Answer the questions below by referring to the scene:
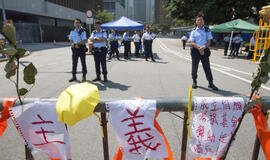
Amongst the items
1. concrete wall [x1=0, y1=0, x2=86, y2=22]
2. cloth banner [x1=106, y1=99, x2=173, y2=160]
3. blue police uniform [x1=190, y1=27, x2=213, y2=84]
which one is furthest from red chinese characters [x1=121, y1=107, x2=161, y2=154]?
concrete wall [x1=0, y1=0, x2=86, y2=22]

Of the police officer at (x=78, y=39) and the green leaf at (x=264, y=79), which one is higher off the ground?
the police officer at (x=78, y=39)

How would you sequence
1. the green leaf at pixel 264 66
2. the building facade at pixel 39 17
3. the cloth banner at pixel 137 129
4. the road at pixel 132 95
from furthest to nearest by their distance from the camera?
1. the building facade at pixel 39 17
2. the road at pixel 132 95
3. the cloth banner at pixel 137 129
4. the green leaf at pixel 264 66

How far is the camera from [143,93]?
536 centimetres

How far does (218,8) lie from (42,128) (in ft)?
91.1

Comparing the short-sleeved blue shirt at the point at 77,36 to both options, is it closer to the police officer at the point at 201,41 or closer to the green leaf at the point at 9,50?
the police officer at the point at 201,41

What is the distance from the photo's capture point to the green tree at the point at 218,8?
22312 millimetres

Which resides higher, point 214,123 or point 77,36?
point 77,36

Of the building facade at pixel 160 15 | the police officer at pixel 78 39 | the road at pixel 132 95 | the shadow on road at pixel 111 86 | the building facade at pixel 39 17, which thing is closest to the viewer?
the road at pixel 132 95

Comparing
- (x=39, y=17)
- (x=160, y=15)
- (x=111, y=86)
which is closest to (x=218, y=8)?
(x=111, y=86)

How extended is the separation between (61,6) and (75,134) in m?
40.3

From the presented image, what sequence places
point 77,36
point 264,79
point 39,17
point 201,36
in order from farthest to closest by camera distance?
point 39,17
point 77,36
point 201,36
point 264,79

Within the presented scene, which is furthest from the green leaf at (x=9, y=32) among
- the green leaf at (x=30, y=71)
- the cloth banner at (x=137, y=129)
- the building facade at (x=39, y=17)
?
the building facade at (x=39, y=17)

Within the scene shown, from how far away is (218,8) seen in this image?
81.4 feet

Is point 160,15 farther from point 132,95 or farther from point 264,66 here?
point 264,66
